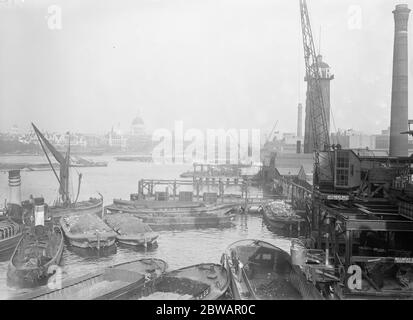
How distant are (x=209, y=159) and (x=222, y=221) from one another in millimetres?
96513

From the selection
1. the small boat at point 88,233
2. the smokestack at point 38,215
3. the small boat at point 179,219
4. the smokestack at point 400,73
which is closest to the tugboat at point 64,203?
the small boat at point 179,219

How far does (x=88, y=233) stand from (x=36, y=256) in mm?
7110

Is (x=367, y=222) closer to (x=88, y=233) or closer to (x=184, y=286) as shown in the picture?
(x=184, y=286)

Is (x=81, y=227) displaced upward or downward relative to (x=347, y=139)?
downward

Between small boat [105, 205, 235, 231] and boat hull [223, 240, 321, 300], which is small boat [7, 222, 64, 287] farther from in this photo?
small boat [105, 205, 235, 231]

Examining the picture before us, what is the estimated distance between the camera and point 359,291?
16469 millimetres

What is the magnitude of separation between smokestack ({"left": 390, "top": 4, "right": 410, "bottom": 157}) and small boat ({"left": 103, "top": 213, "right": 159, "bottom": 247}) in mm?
24959


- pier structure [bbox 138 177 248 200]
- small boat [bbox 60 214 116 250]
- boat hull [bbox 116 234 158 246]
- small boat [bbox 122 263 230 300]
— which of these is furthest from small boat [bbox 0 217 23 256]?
pier structure [bbox 138 177 248 200]

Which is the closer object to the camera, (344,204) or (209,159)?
(344,204)

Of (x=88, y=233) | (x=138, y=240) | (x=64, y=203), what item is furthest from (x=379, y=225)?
(x=64, y=203)

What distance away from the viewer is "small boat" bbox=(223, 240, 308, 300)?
61.6ft
